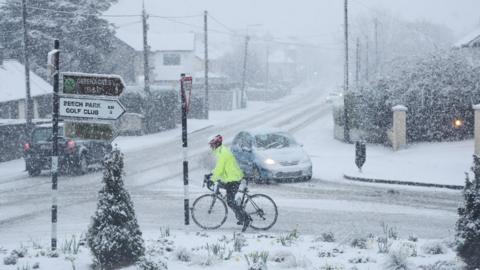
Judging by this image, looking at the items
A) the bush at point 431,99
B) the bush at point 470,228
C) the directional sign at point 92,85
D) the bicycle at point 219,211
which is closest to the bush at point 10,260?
the directional sign at point 92,85

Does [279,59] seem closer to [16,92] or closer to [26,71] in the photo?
[16,92]

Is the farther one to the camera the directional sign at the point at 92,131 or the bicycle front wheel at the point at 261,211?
the bicycle front wheel at the point at 261,211

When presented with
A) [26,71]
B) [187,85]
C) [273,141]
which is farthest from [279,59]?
[187,85]

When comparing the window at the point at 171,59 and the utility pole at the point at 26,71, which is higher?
the window at the point at 171,59

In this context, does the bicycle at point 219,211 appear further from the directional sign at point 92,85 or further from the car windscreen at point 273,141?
the car windscreen at point 273,141

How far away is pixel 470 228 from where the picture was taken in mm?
7375

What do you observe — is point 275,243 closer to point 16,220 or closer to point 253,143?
point 16,220

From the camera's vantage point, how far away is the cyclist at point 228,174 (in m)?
11.9

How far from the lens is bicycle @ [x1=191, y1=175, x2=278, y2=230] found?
12.3 m

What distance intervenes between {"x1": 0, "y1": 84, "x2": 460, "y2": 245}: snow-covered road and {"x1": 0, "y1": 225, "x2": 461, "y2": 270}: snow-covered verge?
66 centimetres

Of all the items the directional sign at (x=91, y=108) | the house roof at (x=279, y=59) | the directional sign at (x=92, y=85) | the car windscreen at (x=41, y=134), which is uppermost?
the house roof at (x=279, y=59)

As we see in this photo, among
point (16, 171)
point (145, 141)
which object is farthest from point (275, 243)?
point (145, 141)

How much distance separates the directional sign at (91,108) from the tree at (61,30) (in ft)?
117

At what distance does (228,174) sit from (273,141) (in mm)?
8214
